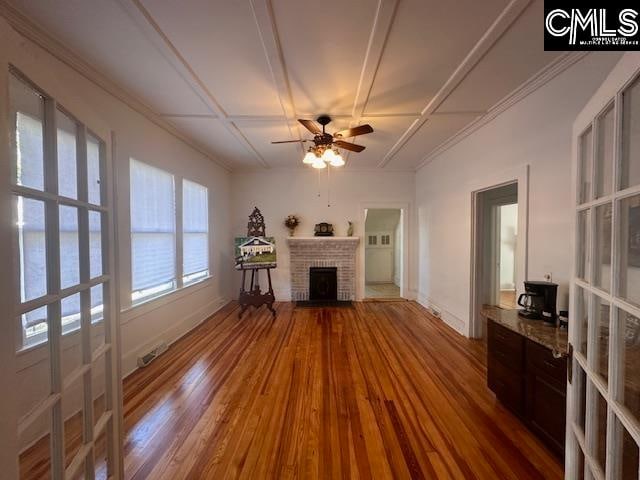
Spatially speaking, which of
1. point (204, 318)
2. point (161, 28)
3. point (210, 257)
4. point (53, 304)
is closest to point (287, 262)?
point (210, 257)

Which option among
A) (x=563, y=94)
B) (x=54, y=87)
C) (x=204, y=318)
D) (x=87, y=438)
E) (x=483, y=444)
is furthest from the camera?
(x=204, y=318)

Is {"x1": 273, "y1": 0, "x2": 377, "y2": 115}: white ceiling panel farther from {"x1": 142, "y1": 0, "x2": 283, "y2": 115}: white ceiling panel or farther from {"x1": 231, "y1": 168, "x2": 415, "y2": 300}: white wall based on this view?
{"x1": 231, "y1": 168, "x2": 415, "y2": 300}: white wall

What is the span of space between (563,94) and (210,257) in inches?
192

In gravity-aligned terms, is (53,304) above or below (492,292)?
above

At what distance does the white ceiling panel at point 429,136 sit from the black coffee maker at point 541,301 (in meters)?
2.04

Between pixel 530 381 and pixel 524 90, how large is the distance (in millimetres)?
2482

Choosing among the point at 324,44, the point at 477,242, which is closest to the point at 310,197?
the point at 477,242

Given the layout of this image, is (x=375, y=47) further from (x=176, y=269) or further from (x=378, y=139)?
(x=176, y=269)

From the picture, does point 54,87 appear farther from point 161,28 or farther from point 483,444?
point 483,444

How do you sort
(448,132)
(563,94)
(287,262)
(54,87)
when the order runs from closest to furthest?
(54,87) → (563,94) → (448,132) → (287,262)

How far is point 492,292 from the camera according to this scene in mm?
3604

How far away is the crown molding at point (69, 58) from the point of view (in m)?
1.64

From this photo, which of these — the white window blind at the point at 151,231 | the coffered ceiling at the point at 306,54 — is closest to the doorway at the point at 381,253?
the coffered ceiling at the point at 306,54

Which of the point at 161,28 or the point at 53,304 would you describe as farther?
the point at 161,28
